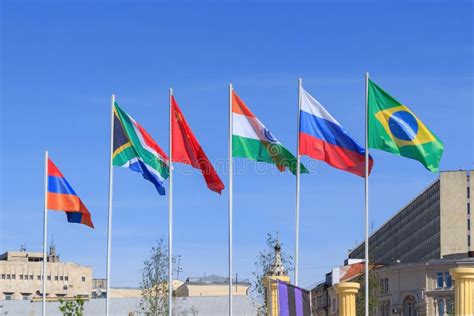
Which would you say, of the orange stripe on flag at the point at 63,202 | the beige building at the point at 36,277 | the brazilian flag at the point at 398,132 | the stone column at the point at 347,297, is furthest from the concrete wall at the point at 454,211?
the brazilian flag at the point at 398,132

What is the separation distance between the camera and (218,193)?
1615 inches

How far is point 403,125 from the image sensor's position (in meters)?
38.4

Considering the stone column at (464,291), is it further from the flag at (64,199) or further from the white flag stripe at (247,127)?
the flag at (64,199)

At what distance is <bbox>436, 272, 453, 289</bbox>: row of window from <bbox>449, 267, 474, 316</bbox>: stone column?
250 ft

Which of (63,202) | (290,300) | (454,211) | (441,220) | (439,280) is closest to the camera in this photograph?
(290,300)

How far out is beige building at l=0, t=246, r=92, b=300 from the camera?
581 feet

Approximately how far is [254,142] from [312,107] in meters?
2.30

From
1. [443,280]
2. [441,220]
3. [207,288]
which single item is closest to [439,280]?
[443,280]

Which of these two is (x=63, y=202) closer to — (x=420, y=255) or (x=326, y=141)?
(x=326, y=141)

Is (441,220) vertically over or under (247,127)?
over

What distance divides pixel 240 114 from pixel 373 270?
265ft

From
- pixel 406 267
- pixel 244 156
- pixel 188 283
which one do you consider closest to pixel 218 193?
pixel 244 156

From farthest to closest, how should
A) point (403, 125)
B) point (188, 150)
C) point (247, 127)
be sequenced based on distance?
point (188, 150) < point (247, 127) < point (403, 125)

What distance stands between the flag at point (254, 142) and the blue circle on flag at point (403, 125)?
12.0 ft
